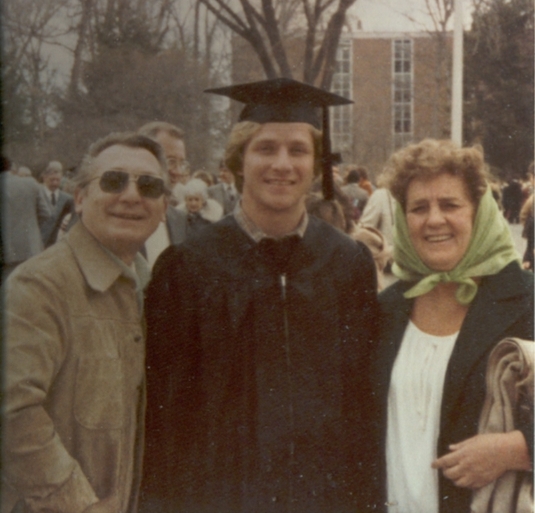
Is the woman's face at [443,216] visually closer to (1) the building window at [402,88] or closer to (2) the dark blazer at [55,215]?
(1) the building window at [402,88]

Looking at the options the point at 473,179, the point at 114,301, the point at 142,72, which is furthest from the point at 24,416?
the point at 473,179

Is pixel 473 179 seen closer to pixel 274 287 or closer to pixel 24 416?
pixel 274 287

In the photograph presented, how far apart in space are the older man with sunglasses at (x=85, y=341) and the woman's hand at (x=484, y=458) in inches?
41.2

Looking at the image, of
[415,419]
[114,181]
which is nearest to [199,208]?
[114,181]

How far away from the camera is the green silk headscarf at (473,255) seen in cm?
230

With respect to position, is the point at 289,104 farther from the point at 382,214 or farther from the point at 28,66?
the point at 28,66

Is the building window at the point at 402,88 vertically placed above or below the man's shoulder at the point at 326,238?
above

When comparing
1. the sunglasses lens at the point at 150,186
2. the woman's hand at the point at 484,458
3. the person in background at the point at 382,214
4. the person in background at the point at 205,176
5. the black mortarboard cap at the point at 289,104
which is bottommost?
the woman's hand at the point at 484,458

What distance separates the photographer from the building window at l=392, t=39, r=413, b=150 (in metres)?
2.74

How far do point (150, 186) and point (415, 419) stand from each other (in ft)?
3.73

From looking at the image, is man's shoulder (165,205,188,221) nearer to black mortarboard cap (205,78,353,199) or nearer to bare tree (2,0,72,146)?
black mortarboard cap (205,78,353,199)

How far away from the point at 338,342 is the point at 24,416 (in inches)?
40.8

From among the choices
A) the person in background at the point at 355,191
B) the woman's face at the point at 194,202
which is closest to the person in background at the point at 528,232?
the person in background at the point at 355,191

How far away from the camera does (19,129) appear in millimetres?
2650
